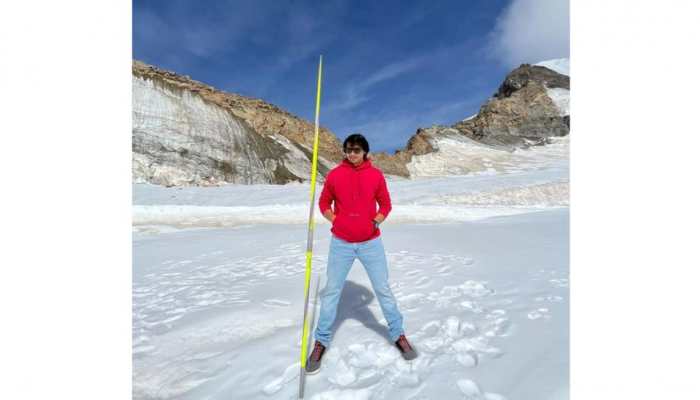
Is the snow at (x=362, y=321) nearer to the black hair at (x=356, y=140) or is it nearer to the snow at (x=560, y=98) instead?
the black hair at (x=356, y=140)

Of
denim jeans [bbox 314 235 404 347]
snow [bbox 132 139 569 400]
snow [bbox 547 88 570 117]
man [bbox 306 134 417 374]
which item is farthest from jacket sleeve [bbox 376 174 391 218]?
snow [bbox 547 88 570 117]

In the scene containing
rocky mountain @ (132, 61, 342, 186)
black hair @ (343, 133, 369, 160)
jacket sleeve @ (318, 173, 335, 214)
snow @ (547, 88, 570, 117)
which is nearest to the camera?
black hair @ (343, 133, 369, 160)

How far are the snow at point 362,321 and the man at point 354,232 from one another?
0.98 ft

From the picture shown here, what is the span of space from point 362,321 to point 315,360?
39.4 inches

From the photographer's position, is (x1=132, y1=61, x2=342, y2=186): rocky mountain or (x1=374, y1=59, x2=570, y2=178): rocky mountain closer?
(x1=132, y1=61, x2=342, y2=186): rocky mountain

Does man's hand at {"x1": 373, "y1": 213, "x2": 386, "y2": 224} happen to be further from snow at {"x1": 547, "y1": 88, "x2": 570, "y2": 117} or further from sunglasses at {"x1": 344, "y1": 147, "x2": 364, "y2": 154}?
snow at {"x1": 547, "y1": 88, "x2": 570, "y2": 117}

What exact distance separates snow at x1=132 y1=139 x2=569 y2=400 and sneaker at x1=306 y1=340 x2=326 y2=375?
0.07m

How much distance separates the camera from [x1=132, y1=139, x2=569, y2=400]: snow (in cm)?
266

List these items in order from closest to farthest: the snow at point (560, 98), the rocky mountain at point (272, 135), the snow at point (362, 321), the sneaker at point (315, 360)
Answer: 1. the snow at point (362, 321)
2. the sneaker at point (315, 360)
3. the rocky mountain at point (272, 135)
4. the snow at point (560, 98)

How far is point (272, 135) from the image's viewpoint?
2224 inches

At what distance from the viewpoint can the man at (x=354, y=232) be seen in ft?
9.84

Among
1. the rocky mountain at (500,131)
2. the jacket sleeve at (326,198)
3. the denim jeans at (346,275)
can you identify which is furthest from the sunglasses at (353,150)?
the rocky mountain at (500,131)

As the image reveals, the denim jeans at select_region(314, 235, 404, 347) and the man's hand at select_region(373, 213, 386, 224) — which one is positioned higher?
the man's hand at select_region(373, 213, 386, 224)

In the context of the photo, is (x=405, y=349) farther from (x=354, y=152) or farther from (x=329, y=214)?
(x=354, y=152)
